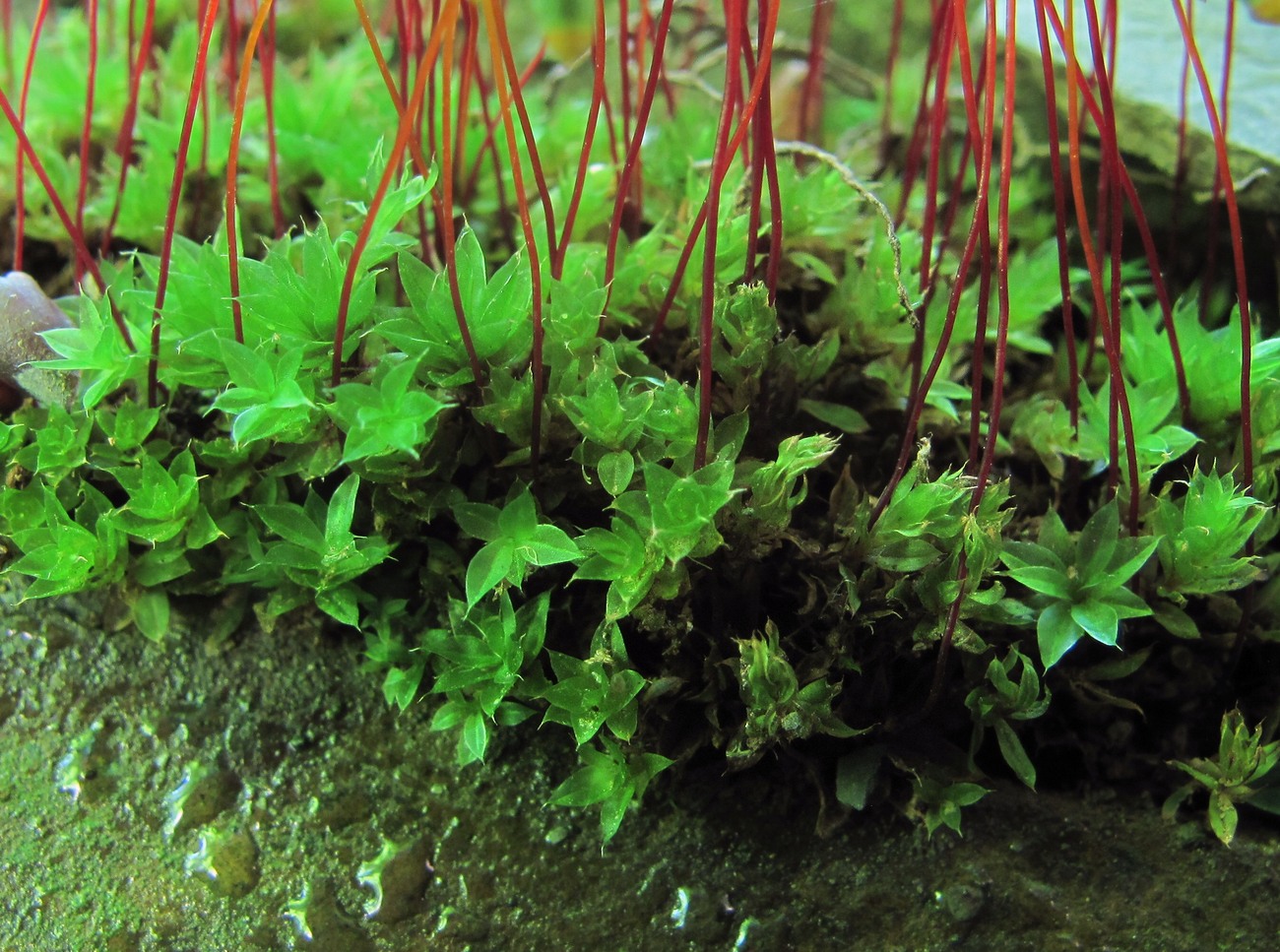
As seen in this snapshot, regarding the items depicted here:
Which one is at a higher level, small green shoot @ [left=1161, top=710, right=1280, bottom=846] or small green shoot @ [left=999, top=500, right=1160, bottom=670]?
small green shoot @ [left=999, top=500, right=1160, bottom=670]

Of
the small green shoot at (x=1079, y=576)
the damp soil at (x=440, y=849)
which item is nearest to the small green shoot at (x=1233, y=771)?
the damp soil at (x=440, y=849)

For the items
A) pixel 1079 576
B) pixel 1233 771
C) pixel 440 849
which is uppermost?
pixel 1079 576

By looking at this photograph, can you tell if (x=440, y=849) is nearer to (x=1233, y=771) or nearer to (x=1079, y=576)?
(x=1079, y=576)

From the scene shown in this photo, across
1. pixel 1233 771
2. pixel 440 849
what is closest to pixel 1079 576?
pixel 1233 771

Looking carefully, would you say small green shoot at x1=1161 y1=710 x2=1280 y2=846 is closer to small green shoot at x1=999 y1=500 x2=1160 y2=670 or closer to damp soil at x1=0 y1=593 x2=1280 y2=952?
damp soil at x1=0 y1=593 x2=1280 y2=952

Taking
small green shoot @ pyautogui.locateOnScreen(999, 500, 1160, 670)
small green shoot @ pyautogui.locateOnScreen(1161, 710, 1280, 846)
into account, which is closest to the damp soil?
small green shoot @ pyautogui.locateOnScreen(1161, 710, 1280, 846)

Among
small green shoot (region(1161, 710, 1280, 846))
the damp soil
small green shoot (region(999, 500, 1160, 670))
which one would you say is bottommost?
the damp soil

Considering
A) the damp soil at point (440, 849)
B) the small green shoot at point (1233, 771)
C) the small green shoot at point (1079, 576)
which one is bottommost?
the damp soil at point (440, 849)

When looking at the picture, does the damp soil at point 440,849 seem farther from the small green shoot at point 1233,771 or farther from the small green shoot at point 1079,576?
the small green shoot at point 1079,576

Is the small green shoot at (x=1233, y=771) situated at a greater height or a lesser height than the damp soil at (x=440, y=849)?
greater
